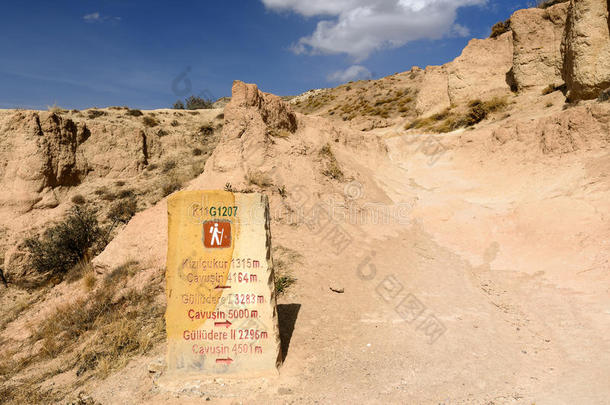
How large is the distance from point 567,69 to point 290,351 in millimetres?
14281

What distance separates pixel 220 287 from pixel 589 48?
14.0 metres

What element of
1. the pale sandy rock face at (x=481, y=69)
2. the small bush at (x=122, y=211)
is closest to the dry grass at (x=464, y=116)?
the pale sandy rock face at (x=481, y=69)

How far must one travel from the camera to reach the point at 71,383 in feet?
12.9

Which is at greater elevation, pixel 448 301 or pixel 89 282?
pixel 89 282

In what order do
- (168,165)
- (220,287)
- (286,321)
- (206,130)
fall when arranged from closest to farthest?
(220,287), (286,321), (168,165), (206,130)

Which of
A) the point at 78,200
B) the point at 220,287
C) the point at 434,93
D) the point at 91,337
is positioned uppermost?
the point at 434,93

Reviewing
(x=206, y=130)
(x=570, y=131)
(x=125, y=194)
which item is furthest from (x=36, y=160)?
(x=570, y=131)

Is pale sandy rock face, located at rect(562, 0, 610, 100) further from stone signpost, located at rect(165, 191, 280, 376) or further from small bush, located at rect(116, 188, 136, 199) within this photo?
small bush, located at rect(116, 188, 136, 199)

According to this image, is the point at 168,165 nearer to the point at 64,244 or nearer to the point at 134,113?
the point at 64,244

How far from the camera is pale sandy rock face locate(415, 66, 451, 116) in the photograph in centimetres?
1955

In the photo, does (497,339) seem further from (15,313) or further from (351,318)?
(15,313)

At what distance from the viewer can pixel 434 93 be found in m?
20.1

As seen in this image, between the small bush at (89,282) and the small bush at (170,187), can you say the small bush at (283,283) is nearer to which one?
the small bush at (89,282)

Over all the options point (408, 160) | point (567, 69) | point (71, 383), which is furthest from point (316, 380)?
point (567, 69)
